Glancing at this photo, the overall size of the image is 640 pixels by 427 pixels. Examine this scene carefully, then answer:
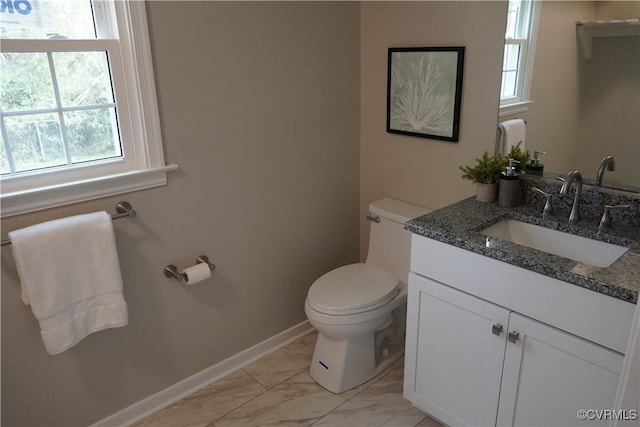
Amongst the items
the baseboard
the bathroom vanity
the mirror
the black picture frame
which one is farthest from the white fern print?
the baseboard

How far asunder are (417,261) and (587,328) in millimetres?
613

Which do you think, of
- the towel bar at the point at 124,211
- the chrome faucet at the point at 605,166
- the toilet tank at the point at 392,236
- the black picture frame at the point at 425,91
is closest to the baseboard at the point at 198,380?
the toilet tank at the point at 392,236

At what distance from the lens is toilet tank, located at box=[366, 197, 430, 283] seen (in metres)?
2.33

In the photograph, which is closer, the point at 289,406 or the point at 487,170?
the point at 487,170

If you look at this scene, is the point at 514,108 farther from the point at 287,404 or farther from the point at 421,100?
the point at 287,404

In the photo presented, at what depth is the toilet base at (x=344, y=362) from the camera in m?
2.19

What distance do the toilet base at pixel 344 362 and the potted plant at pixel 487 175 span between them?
2.77 feet

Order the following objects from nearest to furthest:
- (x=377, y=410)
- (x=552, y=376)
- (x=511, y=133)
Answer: (x=552, y=376) → (x=511, y=133) → (x=377, y=410)

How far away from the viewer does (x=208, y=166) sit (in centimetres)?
204

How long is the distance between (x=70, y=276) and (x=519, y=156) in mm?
1811

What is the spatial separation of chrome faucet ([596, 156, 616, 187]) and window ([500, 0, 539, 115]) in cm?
38

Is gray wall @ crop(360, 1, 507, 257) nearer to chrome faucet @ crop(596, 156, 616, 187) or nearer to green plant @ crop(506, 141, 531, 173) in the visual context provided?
green plant @ crop(506, 141, 531, 173)

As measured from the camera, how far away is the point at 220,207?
83.7 inches

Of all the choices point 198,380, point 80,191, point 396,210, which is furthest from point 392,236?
point 80,191
